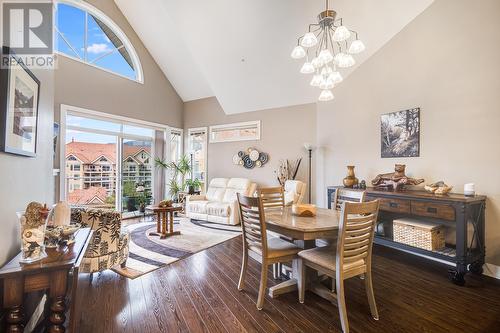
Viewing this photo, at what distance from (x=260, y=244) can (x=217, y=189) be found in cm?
379

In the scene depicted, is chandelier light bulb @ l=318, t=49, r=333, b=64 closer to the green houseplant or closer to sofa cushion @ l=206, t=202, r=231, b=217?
sofa cushion @ l=206, t=202, r=231, b=217

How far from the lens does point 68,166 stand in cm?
482

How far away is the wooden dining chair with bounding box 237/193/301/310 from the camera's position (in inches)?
85.7

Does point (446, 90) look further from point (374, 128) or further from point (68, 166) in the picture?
point (68, 166)

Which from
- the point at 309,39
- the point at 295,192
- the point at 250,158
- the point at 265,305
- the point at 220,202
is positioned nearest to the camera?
the point at 265,305

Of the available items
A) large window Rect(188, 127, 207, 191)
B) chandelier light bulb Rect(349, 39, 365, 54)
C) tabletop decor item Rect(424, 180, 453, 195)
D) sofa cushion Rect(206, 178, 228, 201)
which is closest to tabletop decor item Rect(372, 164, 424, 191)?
tabletop decor item Rect(424, 180, 453, 195)

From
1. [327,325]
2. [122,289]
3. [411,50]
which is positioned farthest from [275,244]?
[411,50]

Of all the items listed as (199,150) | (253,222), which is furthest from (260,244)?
(199,150)

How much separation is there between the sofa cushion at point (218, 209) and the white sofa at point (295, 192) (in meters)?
1.30

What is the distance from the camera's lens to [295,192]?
4691 mm

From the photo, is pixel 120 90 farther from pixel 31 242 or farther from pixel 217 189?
pixel 31 242

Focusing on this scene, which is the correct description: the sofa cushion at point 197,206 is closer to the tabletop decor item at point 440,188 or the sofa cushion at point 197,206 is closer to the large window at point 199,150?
the large window at point 199,150

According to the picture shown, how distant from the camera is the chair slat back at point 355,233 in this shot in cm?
183

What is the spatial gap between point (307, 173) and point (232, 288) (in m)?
3.23
